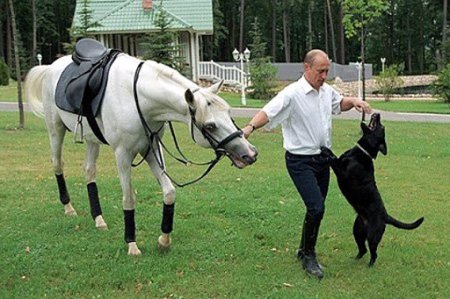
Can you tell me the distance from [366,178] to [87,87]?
2.68 meters

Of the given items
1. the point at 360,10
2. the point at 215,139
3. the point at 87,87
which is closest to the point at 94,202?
the point at 87,87

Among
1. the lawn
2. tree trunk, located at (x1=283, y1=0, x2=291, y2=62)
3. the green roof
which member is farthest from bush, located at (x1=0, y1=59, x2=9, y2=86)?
tree trunk, located at (x1=283, y1=0, x2=291, y2=62)

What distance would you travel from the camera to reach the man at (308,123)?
15.5ft

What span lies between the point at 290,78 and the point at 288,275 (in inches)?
1506

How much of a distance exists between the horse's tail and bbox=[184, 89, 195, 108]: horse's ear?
117 inches

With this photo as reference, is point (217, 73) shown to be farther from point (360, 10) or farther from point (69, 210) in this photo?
point (69, 210)

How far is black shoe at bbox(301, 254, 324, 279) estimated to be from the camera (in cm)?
486

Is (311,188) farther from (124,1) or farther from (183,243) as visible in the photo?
(124,1)

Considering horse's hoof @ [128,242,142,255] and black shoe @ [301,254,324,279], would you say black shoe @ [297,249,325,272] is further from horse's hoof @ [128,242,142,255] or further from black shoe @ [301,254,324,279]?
horse's hoof @ [128,242,142,255]

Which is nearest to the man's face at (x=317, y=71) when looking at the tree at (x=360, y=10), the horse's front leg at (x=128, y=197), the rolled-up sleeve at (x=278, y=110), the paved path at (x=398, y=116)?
the rolled-up sleeve at (x=278, y=110)

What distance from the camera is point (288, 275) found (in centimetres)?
495

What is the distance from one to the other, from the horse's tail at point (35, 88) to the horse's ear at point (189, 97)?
2.97 metres

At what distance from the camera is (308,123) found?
478 cm

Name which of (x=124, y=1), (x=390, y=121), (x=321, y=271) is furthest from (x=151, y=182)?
(x=124, y=1)
